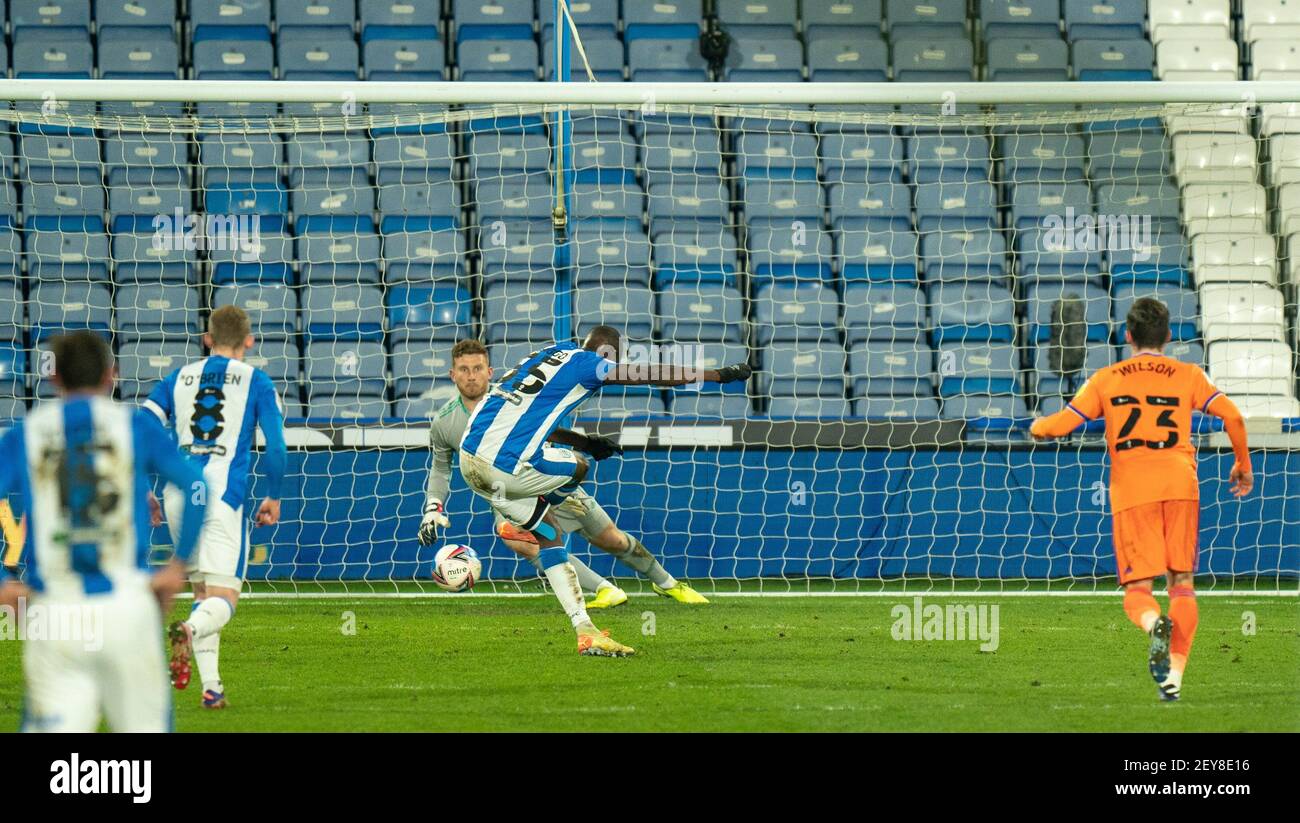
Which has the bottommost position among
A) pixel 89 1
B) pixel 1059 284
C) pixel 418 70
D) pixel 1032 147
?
pixel 1059 284

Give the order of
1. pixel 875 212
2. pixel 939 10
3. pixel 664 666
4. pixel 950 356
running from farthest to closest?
pixel 939 10
pixel 875 212
pixel 950 356
pixel 664 666

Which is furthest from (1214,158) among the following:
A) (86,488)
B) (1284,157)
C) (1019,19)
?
(86,488)

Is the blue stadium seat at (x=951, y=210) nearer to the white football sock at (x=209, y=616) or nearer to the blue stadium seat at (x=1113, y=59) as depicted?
the blue stadium seat at (x=1113, y=59)

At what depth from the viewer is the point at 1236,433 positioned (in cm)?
663

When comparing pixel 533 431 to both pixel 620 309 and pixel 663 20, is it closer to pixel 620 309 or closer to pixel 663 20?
pixel 620 309

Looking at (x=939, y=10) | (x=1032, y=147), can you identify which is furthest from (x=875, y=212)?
(x=939, y=10)

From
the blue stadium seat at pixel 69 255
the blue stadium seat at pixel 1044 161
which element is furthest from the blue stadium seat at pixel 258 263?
the blue stadium seat at pixel 1044 161

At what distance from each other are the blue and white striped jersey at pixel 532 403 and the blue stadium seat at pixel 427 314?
3.77 meters

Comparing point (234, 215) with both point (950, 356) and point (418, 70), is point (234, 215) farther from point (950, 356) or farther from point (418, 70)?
point (950, 356)

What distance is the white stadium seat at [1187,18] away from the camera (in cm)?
1594

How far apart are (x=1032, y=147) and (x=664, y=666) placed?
933 centimetres

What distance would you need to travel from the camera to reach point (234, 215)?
12.1 m

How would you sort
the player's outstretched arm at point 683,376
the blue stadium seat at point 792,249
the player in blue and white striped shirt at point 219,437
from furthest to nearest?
the blue stadium seat at point 792,249
the player's outstretched arm at point 683,376
the player in blue and white striped shirt at point 219,437

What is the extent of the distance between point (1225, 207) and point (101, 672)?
41.6ft
